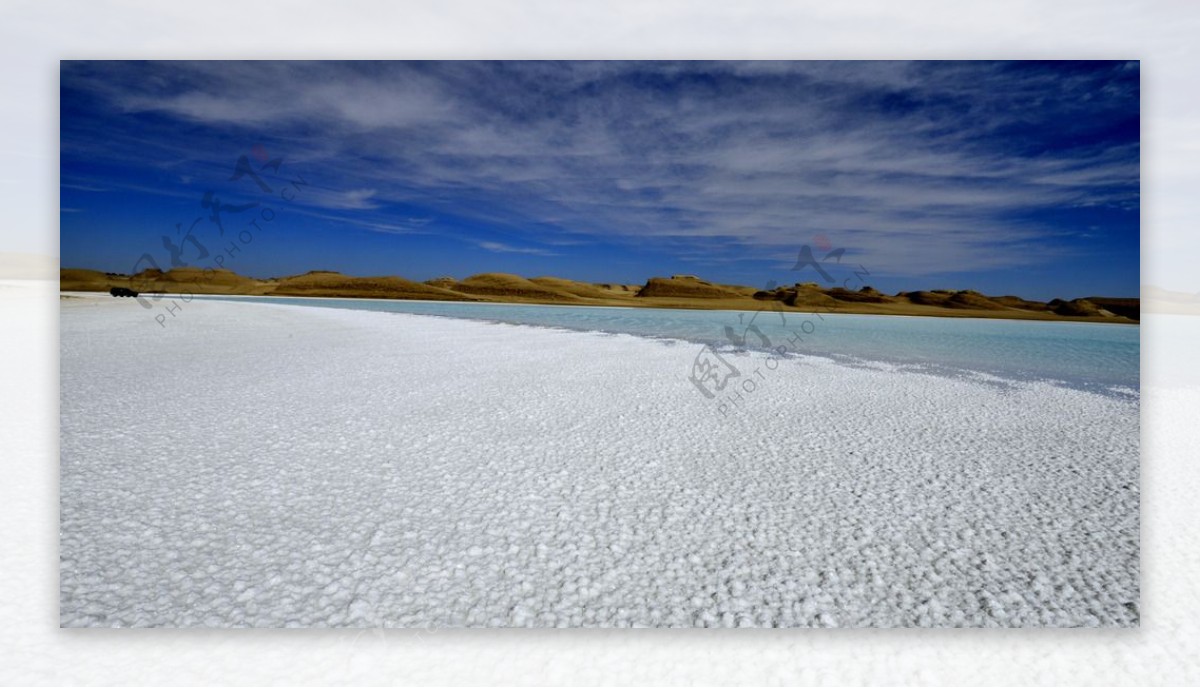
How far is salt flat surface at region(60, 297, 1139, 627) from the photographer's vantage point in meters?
2.45

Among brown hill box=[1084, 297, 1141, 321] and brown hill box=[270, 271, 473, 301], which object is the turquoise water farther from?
brown hill box=[270, 271, 473, 301]

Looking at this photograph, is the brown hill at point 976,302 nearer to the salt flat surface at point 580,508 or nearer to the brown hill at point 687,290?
the salt flat surface at point 580,508

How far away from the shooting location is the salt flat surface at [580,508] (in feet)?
8.04

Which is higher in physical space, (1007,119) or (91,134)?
(1007,119)

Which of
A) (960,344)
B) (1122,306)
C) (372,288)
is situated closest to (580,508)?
(1122,306)

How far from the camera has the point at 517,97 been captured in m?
4.02

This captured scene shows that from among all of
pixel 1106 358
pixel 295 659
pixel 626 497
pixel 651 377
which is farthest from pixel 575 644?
pixel 1106 358

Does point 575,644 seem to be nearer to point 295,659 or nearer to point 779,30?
point 295,659

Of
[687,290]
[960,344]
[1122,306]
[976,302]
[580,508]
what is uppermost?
[687,290]

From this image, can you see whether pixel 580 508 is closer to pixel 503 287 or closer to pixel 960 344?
pixel 503 287

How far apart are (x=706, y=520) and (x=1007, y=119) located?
3.12 meters

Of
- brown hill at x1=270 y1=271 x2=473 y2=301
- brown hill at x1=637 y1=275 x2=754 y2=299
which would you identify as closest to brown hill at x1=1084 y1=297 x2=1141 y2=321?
brown hill at x1=637 y1=275 x2=754 y2=299

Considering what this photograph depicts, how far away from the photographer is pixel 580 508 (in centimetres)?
329

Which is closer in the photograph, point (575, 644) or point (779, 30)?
point (575, 644)
